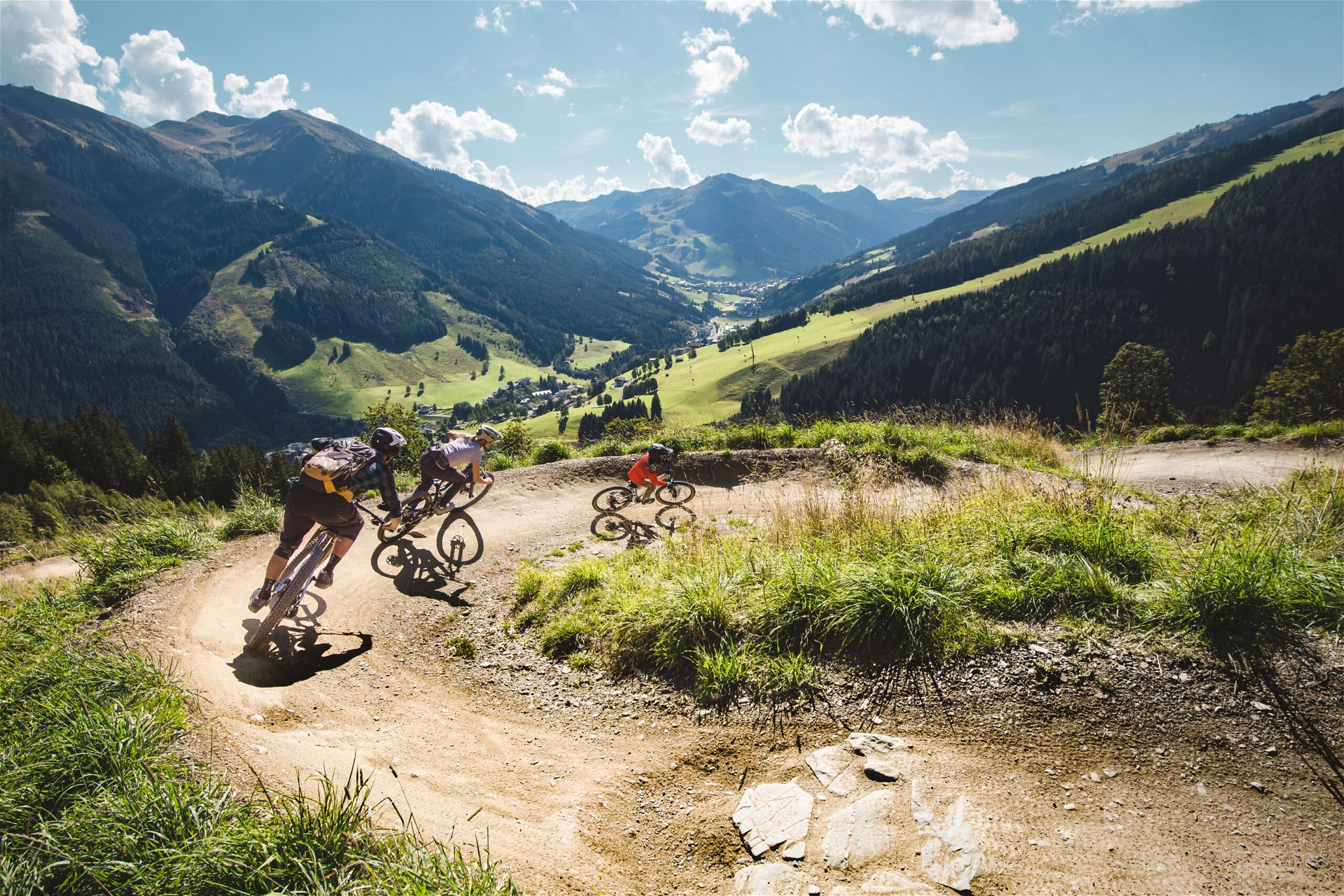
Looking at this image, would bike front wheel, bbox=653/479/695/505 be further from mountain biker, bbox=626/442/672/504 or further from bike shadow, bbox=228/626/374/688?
bike shadow, bbox=228/626/374/688

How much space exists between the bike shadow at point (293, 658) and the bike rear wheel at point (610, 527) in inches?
203

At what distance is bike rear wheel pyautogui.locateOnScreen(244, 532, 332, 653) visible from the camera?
7.38 m

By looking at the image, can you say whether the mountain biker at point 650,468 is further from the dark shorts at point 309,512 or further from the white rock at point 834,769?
the white rock at point 834,769

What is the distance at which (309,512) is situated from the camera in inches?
307

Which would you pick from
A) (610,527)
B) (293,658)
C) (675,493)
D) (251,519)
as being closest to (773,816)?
(293,658)

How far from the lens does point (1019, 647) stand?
5.09m

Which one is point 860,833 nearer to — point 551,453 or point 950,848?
point 950,848

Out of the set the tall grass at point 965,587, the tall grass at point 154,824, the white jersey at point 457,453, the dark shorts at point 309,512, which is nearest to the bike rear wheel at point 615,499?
the white jersey at point 457,453

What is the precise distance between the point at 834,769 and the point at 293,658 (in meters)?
6.89

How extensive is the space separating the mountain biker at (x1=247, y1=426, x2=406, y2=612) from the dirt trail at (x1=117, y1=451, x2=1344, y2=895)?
0.96 metres

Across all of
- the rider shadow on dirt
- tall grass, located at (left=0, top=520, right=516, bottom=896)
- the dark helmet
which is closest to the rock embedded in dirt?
tall grass, located at (left=0, top=520, right=516, bottom=896)

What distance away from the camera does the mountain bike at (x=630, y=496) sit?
13.5m

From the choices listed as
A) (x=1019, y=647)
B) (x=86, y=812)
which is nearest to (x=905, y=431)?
(x=1019, y=647)

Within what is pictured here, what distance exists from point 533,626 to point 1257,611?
775 centimetres
